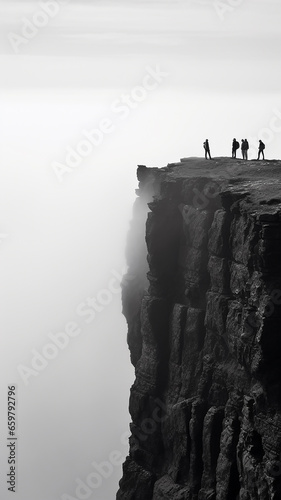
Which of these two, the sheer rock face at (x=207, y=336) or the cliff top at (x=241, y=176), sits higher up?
the cliff top at (x=241, y=176)

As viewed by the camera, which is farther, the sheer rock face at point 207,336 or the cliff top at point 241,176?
the cliff top at point 241,176

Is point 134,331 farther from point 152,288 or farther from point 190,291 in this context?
point 190,291

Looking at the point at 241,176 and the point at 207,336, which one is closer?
the point at 207,336

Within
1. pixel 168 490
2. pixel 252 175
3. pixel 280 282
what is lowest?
pixel 168 490

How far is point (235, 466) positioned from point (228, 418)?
3649mm

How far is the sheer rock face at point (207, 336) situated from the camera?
102125 mm

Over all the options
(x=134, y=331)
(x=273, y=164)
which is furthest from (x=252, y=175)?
(x=134, y=331)

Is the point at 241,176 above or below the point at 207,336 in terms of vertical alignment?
above

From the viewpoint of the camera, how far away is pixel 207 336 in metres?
115

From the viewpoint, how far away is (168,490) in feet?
395

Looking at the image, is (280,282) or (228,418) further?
(228,418)

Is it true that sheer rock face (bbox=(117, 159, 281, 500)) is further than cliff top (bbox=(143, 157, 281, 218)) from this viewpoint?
No

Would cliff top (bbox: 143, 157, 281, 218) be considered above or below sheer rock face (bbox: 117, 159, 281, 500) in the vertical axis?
above

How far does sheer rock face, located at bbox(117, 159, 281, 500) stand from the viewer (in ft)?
335
